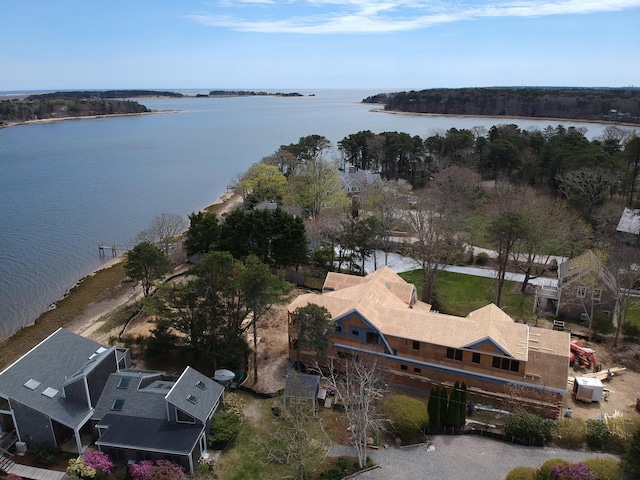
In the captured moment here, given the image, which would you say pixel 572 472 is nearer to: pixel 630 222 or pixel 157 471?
pixel 157 471

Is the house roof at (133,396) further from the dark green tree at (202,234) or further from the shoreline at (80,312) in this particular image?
the dark green tree at (202,234)

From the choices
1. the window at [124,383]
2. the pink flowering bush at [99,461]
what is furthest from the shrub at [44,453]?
the window at [124,383]

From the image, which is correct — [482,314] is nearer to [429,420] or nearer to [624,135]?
[429,420]

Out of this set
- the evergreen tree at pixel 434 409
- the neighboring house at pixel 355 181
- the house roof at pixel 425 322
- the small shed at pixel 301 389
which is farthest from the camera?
the neighboring house at pixel 355 181

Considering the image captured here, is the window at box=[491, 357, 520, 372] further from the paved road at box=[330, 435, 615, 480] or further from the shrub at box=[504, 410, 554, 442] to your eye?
the paved road at box=[330, 435, 615, 480]

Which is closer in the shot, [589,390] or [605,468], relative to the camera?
[605,468]

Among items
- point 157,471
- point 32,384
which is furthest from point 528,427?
point 32,384

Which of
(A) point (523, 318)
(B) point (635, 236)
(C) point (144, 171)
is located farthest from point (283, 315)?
(C) point (144, 171)
